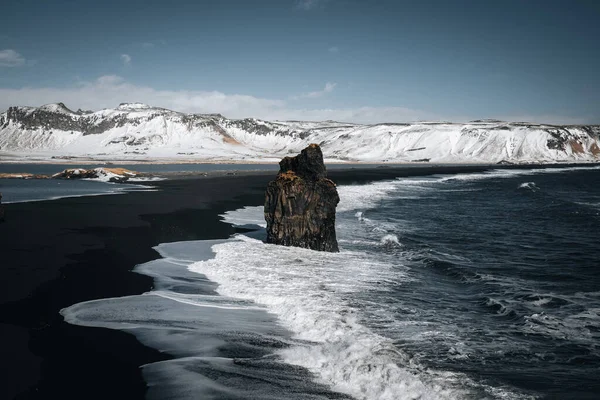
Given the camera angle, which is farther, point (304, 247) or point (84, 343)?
point (304, 247)

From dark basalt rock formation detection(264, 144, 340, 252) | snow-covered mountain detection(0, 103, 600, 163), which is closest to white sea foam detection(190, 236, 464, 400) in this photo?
dark basalt rock formation detection(264, 144, 340, 252)

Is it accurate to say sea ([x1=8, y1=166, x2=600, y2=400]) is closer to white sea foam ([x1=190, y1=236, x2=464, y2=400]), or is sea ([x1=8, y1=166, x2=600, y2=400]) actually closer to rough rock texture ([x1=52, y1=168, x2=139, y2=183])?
white sea foam ([x1=190, y1=236, x2=464, y2=400])

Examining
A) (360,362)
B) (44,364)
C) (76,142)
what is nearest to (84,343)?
(44,364)

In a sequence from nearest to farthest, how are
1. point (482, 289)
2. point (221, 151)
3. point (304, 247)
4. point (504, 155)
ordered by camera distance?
point (482, 289) < point (304, 247) < point (504, 155) < point (221, 151)

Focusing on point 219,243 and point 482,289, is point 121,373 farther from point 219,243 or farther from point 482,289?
point 219,243

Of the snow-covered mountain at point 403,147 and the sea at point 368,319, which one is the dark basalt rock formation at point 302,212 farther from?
the snow-covered mountain at point 403,147
